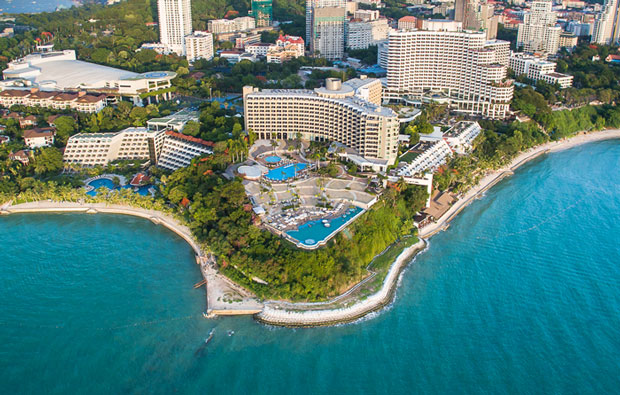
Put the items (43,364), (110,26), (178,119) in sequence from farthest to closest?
(110,26) < (178,119) < (43,364)

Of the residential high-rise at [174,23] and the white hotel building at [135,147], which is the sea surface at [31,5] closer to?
the residential high-rise at [174,23]

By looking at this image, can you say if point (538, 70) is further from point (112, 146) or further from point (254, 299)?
point (254, 299)

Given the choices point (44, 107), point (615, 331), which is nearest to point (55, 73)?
point (44, 107)

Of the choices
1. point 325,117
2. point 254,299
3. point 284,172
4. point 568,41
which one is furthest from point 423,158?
point 568,41

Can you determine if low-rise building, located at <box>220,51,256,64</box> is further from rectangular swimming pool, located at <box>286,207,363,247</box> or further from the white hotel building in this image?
rectangular swimming pool, located at <box>286,207,363,247</box>

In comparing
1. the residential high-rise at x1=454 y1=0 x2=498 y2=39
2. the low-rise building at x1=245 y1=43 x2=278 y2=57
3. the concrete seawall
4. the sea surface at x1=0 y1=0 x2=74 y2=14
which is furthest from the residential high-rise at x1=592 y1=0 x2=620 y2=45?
the sea surface at x1=0 y1=0 x2=74 y2=14

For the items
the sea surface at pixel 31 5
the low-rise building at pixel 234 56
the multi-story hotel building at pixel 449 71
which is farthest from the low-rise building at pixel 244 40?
the sea surface at pixel 31 5

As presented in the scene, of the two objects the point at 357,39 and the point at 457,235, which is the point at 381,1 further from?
the point at 457,235
